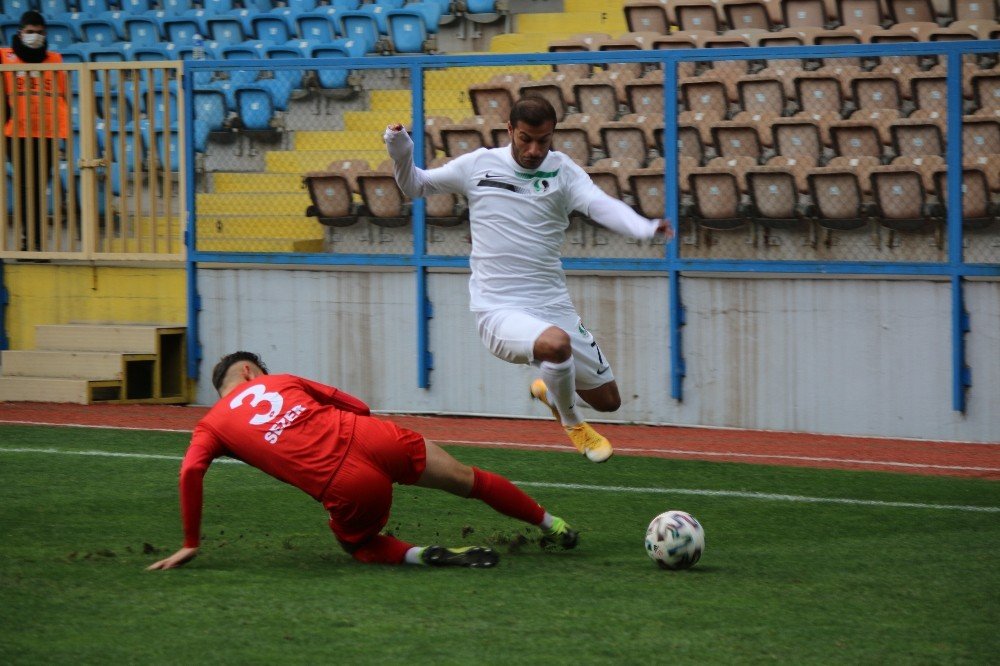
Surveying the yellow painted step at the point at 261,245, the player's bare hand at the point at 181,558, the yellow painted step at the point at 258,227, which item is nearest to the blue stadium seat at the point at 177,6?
the yellow painted step at the point at 258,227

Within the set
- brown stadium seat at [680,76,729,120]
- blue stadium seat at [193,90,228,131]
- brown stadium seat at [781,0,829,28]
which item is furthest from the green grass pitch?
brown stadium seat at [781,0,829,28]

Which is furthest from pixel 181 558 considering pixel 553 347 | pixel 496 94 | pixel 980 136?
pixel 496 94

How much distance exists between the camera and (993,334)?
940 centimetres

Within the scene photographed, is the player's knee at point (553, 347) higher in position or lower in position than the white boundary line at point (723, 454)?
higher

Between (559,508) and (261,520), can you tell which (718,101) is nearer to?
(559,508)

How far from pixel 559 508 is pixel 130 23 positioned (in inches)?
486

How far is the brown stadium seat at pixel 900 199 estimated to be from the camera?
31.4 ft

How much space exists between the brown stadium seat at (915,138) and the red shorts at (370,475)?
5378 millimetres

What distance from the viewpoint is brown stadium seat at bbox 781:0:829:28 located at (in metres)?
13.6

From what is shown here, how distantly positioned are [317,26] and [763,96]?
7307 mm

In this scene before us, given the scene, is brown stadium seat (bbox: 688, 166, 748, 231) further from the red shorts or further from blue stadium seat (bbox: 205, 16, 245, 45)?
blue stadium seat (bbox: 205, 16, 245, 45)

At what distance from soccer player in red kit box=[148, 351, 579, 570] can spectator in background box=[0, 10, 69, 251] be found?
6942 millimetres

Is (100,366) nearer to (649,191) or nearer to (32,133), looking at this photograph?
(32,133)

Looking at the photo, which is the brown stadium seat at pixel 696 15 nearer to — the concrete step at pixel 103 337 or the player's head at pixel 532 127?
the concrete step at pixel 103 337
